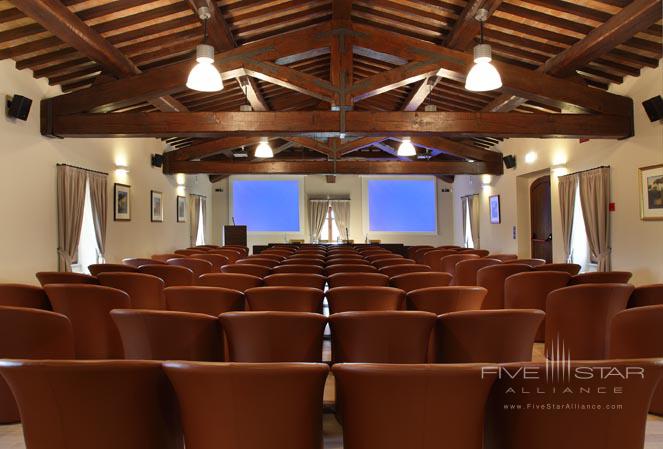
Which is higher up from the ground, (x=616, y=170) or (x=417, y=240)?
(x=616, y=170)

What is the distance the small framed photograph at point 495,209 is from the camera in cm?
1066

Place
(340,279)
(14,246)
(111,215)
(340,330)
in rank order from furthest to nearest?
(111,215), (14,246), (340,279), (340,330)

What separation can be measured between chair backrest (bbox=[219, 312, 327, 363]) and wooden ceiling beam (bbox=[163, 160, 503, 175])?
8858mm

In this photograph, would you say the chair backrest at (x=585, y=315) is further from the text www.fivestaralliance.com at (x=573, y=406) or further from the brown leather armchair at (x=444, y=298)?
the text www.fivestaralliance.com at (x=573, y=406)

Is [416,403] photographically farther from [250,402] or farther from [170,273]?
[170,273]

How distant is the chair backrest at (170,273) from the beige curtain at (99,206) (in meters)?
3.14

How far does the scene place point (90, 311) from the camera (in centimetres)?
299

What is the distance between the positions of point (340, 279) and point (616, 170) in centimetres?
497

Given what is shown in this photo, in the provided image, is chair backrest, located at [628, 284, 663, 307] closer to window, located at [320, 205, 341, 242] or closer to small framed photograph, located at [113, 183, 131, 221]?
small framed photograph, located at [113, 183, 131, 221]

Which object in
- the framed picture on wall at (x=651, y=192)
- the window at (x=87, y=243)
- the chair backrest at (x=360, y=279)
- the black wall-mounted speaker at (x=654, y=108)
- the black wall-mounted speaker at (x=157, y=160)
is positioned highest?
the black wall-mounted speaker at (x=157, y=160)

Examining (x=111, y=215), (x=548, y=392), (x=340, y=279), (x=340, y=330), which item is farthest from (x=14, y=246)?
(x=548, y=392)

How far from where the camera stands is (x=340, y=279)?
3.65 meters

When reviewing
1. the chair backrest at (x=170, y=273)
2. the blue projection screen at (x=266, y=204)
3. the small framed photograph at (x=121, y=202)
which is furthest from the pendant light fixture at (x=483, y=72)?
the blue projection screen at (x=266, y=204)

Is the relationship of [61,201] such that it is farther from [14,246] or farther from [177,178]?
[177,178]
